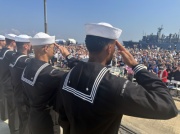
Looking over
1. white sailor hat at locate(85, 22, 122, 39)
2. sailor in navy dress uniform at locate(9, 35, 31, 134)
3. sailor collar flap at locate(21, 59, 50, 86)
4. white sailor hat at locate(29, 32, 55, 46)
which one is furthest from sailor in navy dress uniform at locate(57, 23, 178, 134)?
sailor in navy dress uniform at locate(9, 35, 31, 134)

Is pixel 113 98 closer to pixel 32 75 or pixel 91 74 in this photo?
pixel 91 74

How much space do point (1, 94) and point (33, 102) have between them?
325 centimetres

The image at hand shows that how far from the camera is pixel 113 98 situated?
1.68 meters

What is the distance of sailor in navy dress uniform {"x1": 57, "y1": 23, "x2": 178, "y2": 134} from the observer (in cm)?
165

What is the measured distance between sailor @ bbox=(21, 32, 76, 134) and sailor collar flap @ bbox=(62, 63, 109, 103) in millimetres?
737

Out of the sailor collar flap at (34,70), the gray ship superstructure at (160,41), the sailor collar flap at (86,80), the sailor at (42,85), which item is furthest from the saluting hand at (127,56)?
the gray ship superstructure at (160,41)

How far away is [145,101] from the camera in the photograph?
5.36 feet

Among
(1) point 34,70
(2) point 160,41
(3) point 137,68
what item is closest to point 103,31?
(3) point 137,68

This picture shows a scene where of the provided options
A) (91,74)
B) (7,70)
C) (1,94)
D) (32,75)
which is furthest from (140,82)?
(1,94)

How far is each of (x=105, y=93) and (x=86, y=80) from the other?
0.67ft

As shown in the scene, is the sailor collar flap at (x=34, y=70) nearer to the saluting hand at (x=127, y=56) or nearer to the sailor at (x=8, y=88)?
the saluting hand at (x=127, y=56)

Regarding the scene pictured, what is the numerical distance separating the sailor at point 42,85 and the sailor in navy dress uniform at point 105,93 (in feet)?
2.26

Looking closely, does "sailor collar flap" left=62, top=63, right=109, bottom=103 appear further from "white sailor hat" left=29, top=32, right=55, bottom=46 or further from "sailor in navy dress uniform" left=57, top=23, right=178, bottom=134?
"white sailor hat" left=29, top=32, right=55, bottom=46

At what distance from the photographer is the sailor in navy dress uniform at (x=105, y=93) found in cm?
165
